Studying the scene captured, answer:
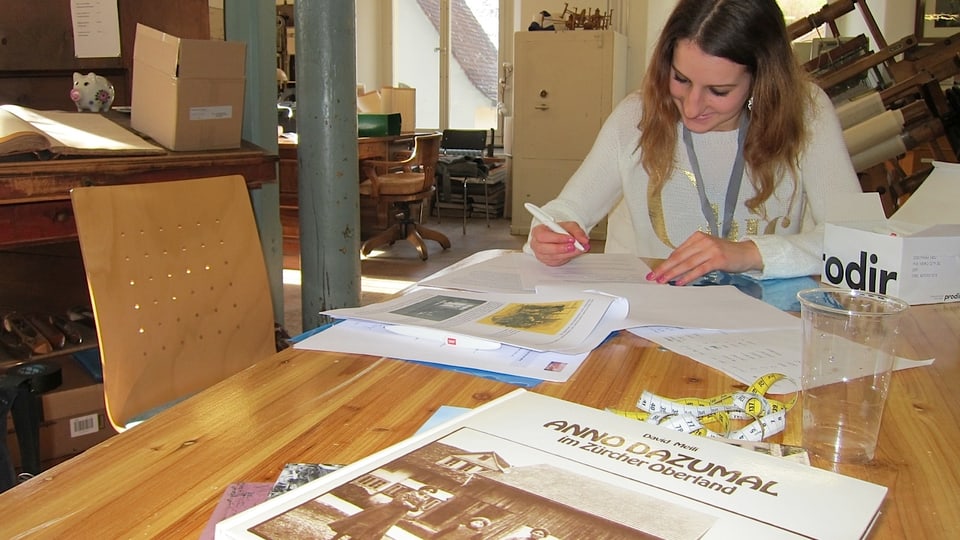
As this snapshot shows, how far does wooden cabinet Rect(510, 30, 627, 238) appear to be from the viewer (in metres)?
5.86

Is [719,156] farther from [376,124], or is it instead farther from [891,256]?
[376,124]

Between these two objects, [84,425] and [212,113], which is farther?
[212,113]

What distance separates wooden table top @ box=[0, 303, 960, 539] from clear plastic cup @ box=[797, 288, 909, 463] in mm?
26

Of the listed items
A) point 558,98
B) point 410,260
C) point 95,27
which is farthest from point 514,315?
point 558,98

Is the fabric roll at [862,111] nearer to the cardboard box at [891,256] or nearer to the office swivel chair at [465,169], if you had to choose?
the cardboard box at [891,256]

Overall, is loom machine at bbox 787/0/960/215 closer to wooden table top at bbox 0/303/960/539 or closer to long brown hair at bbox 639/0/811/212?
long brown hair at bbox 639/0/811/212

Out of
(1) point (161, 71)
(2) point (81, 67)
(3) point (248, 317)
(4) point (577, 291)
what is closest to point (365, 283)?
(2) point (81, 67)

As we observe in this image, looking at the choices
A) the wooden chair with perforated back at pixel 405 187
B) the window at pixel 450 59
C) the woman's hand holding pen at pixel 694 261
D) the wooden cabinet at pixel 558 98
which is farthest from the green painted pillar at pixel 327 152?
the window at pixel 450 59

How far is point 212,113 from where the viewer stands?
210cm

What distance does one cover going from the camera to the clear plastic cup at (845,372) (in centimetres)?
70

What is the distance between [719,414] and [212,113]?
1741mm

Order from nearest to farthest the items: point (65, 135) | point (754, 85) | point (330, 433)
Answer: point (330, 433)
point (754, 85)
point (65, 135)

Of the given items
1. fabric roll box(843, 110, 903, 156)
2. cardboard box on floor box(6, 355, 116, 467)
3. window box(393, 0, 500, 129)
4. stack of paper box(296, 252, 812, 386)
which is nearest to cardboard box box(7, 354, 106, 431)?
cardboard box on floor box(6, 355, 116, 467)

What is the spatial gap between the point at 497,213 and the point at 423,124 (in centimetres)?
122
